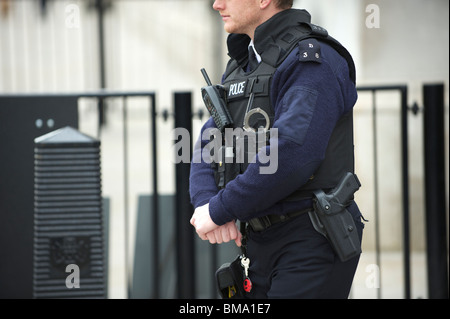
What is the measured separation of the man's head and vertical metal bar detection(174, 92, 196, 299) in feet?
5.98

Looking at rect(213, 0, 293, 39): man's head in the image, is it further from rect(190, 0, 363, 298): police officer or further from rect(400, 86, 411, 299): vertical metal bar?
rect(400, 86, 411, 299): vertical metal bar

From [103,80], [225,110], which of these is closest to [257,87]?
[225,110]

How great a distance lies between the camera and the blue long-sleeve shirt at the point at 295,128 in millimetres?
2395

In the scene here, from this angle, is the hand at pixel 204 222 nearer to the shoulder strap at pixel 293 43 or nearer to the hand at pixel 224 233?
the hand at pixel 224 233

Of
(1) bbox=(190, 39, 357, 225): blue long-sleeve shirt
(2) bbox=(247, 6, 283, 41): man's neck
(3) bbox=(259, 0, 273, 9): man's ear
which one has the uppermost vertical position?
(3) bbox=(259, 0, 273, 9): man's ear

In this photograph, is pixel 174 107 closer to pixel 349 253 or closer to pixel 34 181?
pixel 34 181

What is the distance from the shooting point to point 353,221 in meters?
2.55

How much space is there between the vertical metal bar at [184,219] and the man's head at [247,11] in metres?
1.82

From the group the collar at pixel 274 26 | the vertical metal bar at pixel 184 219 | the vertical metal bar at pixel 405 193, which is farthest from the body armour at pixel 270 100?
the vertical metal bar at pixel 405 193

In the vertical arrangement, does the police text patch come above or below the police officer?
above

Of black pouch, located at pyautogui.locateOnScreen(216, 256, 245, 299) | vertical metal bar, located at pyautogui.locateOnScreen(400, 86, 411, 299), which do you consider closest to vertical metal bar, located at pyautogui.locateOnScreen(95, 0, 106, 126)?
vertical metal bar, located at pyautogui.locateOnScreen(400, 86, 411, 299)

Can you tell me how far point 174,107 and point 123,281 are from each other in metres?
1.95

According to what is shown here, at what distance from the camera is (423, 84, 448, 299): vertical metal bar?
4.50 meters

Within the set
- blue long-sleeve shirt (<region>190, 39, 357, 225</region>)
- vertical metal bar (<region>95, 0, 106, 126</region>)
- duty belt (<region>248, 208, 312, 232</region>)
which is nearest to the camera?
blue long-sleeve shirt (<region>190, 39, 357, 225</region>)
